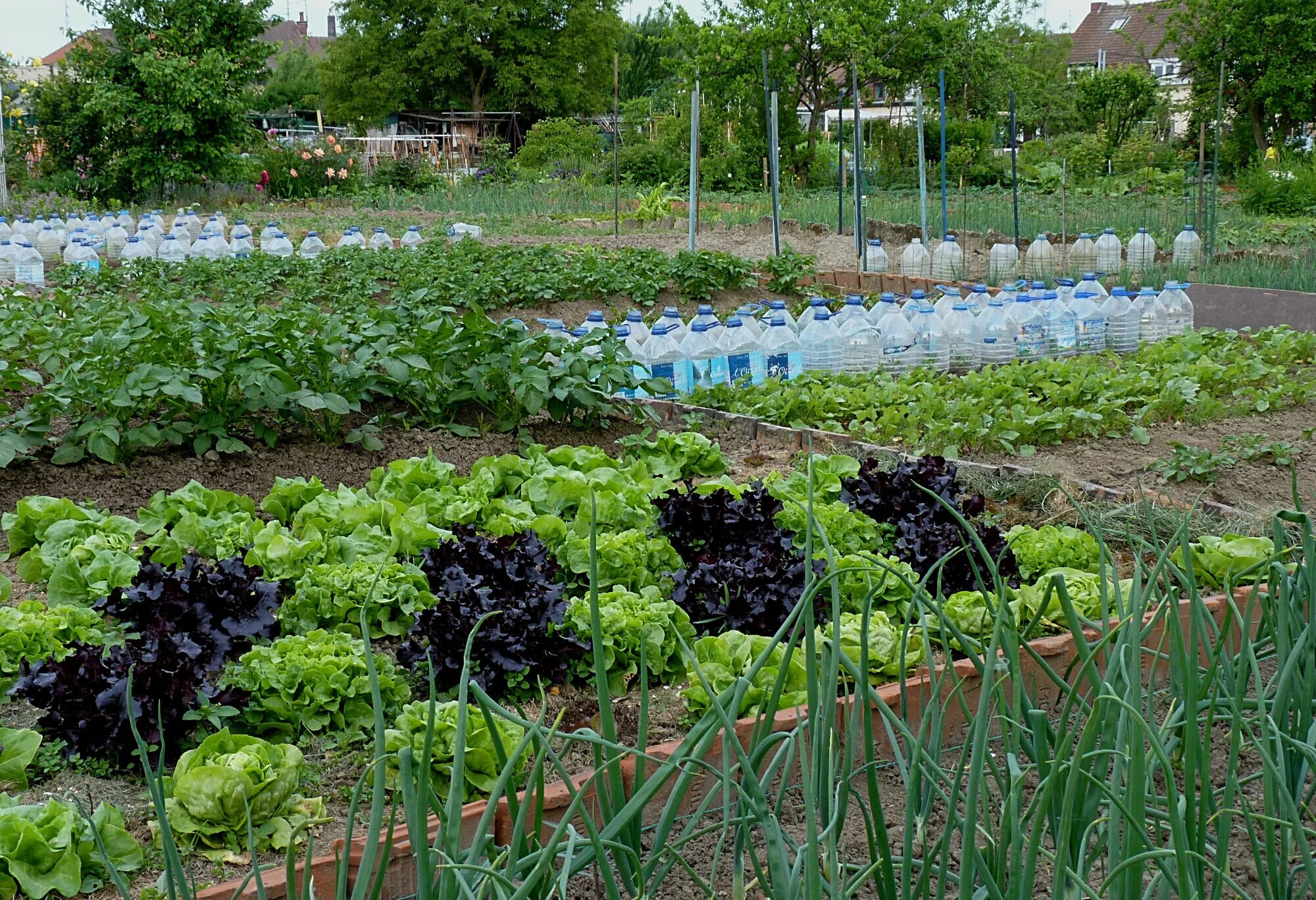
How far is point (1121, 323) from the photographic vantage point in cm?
743

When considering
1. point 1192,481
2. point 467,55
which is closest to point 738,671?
point 1192,481

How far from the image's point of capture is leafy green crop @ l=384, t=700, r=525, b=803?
233 cm

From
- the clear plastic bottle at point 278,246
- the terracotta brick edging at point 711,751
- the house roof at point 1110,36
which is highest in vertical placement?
the house roof at point 1110,36

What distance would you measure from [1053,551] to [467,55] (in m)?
38.6

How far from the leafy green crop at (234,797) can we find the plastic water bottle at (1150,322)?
6349mm

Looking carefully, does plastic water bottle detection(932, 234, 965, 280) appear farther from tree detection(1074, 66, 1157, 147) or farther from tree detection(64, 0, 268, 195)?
tree detection(1074, 66, 1157, 147)

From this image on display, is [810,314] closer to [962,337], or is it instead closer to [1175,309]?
[962,337]

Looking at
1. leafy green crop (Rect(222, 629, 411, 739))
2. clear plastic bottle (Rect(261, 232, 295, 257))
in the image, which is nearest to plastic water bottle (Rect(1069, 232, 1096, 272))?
clear plastic bottle (Rect(261, 232, 295, 257))

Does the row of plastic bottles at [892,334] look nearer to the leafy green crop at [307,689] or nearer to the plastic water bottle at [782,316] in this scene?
the plastic water bottle at [782,316]

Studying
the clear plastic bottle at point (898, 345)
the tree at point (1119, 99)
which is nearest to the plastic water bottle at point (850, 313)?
the clear plastic bottle at point (898, 345)

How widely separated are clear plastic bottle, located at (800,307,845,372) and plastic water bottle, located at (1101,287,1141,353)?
189 centimetres

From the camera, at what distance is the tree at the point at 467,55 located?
38406 mm

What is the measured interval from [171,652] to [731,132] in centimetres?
2554

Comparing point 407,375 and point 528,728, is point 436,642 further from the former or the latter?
point 407,375
